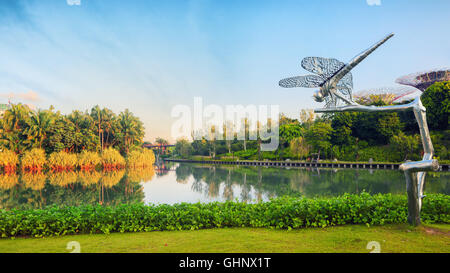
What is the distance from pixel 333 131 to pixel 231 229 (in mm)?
32788

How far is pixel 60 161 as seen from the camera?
23938mm

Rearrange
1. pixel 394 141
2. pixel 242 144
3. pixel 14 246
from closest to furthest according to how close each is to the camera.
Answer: pixel 14 246 → pixel 394 141 → pixel 242 144

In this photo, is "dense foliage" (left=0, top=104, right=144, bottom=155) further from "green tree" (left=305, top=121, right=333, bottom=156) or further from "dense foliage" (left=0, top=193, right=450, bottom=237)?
"dense foliage" (left=0, top=193, right=450, bottom=237)

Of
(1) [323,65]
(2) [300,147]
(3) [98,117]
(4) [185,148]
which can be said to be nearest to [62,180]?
(3) [98,117]

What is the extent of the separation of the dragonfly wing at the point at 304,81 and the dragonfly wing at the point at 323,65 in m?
0.10

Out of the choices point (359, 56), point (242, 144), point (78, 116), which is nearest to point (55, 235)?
point (359, 56)

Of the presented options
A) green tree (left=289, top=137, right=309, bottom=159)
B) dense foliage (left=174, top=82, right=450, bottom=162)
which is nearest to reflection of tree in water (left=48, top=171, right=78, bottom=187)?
green tree (left=289, top=137, right=309, bottom=159)

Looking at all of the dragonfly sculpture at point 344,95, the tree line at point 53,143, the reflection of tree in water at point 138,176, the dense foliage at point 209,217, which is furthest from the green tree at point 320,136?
the dragonfly sculpture at point 344,95

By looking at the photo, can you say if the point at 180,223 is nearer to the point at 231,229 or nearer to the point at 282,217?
the point at 231,229

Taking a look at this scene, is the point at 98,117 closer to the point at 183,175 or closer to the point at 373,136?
the point at 183,175

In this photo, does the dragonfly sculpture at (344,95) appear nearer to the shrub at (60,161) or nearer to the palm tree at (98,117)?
the shrub at (60,161)

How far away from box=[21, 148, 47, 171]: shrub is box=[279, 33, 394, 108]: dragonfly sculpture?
24.9 m

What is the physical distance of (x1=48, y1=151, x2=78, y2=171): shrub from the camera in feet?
78.1
